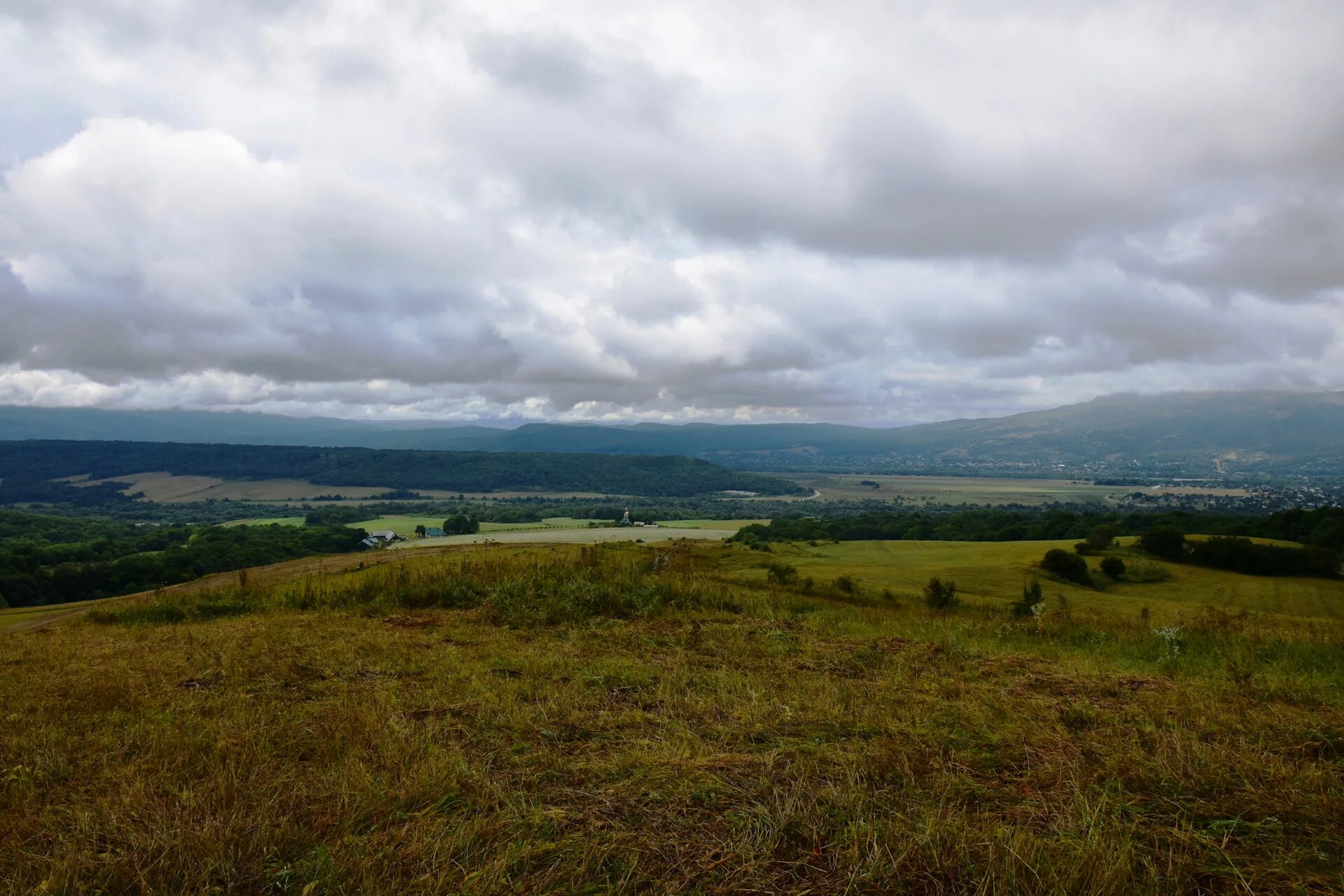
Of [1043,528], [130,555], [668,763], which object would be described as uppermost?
[668,763]

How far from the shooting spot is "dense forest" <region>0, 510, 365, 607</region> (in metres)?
42.1

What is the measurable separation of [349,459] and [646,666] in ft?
649

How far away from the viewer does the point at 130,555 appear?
176 feet

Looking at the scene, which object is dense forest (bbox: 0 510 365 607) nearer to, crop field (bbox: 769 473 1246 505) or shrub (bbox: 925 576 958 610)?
shrub (bbox: 925 576 958 610)

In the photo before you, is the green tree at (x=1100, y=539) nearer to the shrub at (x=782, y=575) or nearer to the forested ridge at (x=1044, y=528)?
the forested ridge at (x=1044, y=528)

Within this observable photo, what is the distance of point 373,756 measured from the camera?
4938 mm

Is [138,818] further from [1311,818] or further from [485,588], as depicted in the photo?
[485,588]

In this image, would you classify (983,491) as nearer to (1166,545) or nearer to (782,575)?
(1166,545)

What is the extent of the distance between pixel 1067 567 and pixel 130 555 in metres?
66.5

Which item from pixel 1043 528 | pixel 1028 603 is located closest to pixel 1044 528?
pixel 1043 528

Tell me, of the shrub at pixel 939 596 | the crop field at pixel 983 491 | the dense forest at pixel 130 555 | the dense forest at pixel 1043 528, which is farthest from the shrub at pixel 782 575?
the crop field at pixel 983 491

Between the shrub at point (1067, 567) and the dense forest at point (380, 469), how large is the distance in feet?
450

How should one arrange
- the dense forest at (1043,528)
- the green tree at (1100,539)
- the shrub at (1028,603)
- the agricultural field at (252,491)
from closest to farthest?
1. the shrub at (1028,603)
2. the green tree at (1100,539)
3. the dense forest at (1043,528)
4. the agricultural field at (252,491)

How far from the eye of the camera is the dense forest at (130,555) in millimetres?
42062
